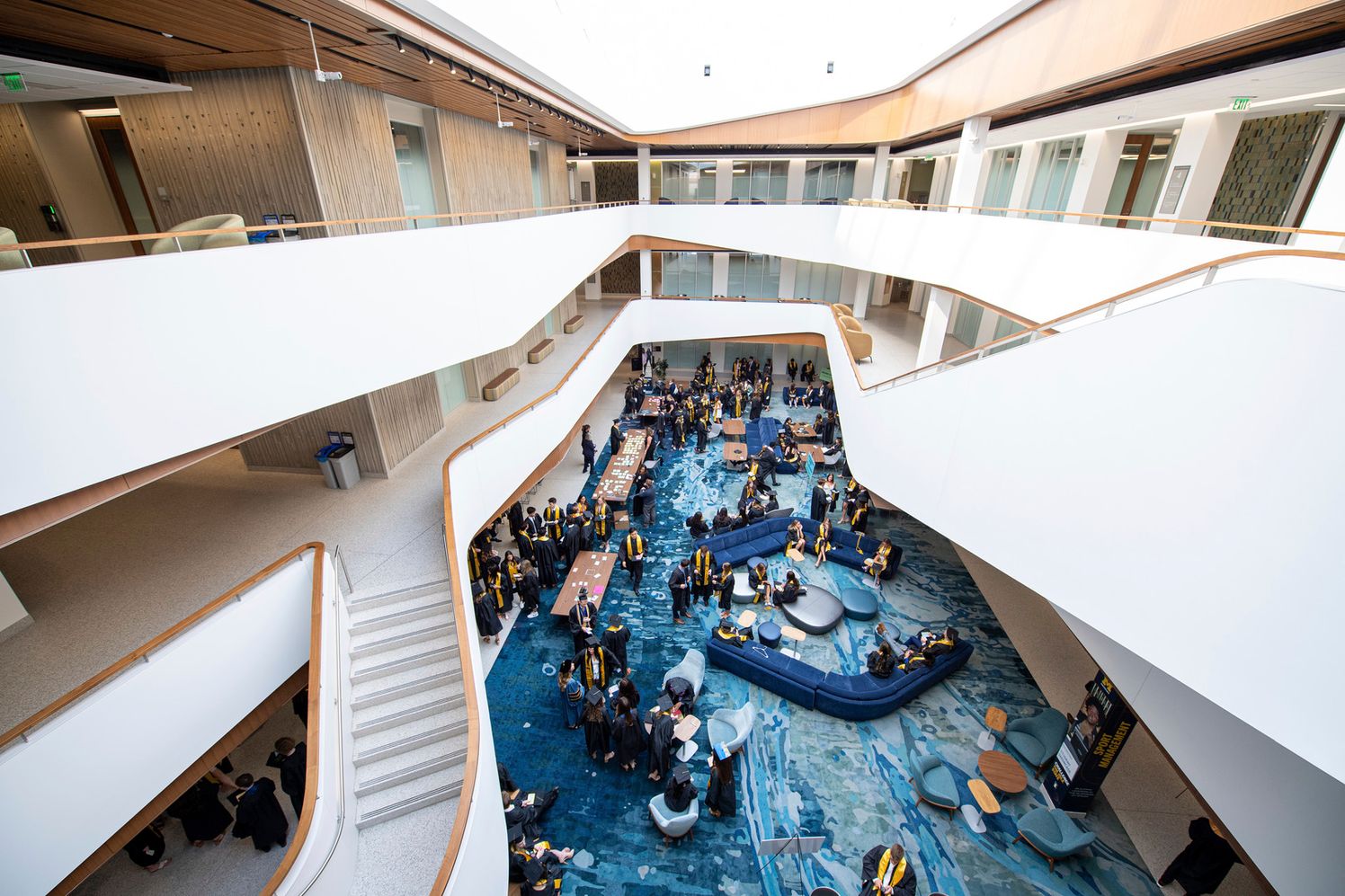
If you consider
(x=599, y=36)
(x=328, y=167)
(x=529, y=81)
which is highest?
(x=599, y=36)

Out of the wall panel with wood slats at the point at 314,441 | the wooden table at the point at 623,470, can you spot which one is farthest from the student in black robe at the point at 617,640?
the wall panel with wood slats at the point at 314,441

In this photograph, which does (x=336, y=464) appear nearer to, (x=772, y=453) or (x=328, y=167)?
(x=328, y=167)

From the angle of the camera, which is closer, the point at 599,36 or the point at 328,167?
the point at 328,167

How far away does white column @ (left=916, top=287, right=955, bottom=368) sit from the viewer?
12594 mm

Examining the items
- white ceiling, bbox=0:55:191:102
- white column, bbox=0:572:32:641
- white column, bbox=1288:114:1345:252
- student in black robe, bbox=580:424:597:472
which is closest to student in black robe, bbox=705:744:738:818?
white column, bbox=0:572:32:641

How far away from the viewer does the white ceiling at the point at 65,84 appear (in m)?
5.27

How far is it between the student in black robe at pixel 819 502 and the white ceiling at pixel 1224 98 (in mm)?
8397

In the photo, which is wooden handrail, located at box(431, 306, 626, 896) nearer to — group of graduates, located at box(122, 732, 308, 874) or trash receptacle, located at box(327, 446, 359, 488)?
group of graduates, located at box(122, 732, 308, 874)

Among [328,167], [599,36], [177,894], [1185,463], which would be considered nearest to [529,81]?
[328,167]

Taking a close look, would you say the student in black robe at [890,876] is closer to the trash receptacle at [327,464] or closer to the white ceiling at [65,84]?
the trash receptacle at [327,464]

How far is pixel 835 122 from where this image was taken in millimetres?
18016

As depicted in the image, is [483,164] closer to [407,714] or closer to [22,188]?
[22,188]

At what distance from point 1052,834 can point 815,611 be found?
4.29 metres

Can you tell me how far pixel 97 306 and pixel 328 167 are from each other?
463 cm
